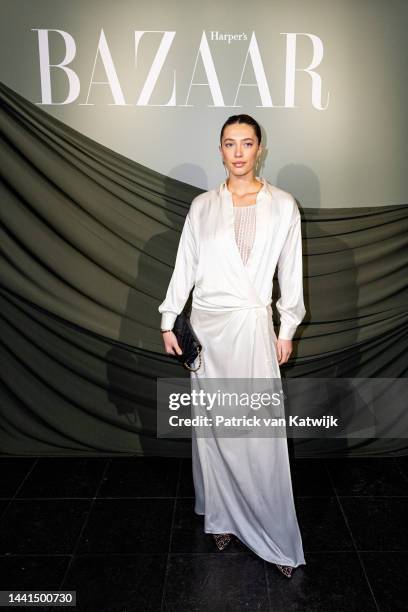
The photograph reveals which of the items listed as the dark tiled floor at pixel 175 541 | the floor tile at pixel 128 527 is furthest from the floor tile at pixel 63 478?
the floor tile at pixel 128 527

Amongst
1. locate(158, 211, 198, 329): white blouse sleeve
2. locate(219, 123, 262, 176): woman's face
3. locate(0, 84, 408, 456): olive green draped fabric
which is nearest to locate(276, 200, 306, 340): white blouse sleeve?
locate(219, 123, 262, 176): woman's face

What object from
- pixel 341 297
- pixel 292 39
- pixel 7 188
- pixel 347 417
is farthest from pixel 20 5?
pixel 347 417

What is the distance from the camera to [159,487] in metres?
2.82

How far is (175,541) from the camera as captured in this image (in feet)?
7.93

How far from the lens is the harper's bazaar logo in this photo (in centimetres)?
273

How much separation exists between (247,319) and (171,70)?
1249 mm

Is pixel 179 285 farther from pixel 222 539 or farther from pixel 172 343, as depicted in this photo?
pixel 222 539

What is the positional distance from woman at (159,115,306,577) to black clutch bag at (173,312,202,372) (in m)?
0.03

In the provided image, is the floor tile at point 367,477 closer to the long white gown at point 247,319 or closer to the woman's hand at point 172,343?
the long white gown at point 247,319

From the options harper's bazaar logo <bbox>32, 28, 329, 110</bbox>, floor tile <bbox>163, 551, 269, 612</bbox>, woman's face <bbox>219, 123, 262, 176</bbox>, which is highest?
harper's bazaar logo <bbox>32, 28, 329, 110</bbox>

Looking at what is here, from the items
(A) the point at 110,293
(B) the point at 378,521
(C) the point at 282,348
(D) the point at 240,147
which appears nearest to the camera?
(D) the point at 240,147

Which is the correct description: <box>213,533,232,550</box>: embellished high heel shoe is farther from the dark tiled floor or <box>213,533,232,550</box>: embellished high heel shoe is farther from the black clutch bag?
the black clutch bag

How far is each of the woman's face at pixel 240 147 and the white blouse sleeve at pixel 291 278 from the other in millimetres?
223

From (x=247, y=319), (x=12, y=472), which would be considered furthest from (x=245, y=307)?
(x=12, y=472)
